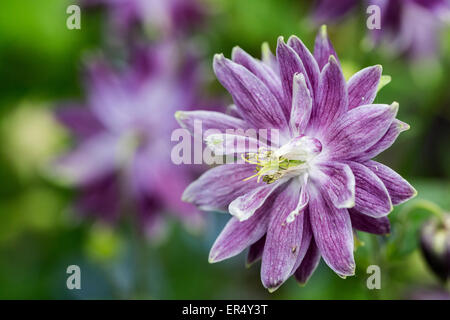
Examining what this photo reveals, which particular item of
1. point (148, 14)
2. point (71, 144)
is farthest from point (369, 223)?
point (71, 144)

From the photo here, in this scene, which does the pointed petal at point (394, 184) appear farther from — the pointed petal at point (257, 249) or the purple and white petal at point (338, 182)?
the pointed petal at point (257, 249)

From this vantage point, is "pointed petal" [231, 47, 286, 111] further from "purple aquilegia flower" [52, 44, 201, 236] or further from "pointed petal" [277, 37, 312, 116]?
"purple aquilegia flower" [52, 44, 201, 236]

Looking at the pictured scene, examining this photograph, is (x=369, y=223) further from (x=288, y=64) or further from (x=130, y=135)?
(x=130, y=135)

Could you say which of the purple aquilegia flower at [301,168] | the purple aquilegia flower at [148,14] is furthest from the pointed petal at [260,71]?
the purple aquilegia flower at [148,14]

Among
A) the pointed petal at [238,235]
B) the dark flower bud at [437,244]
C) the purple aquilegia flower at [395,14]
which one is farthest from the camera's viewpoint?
the purple aquilegia flower at [395,14]

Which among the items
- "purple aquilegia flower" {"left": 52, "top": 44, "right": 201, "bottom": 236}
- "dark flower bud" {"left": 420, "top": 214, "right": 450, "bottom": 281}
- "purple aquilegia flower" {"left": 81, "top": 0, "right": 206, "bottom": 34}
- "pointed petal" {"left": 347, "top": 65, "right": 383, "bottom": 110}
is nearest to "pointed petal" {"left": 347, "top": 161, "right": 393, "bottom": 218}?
"pointed petal" {"left": 347, "top": 65, "right": 383, "bottom": 110}

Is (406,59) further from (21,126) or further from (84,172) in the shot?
(21,126)
